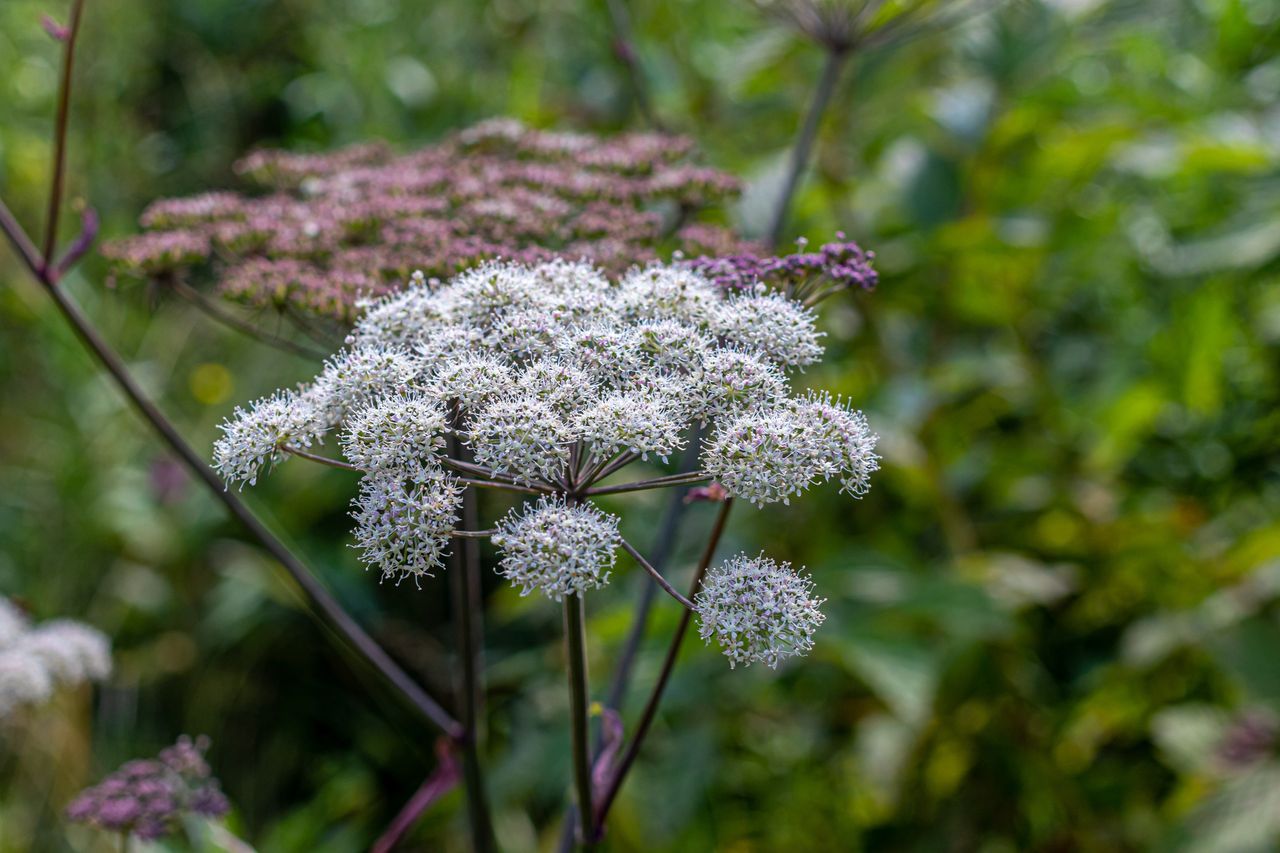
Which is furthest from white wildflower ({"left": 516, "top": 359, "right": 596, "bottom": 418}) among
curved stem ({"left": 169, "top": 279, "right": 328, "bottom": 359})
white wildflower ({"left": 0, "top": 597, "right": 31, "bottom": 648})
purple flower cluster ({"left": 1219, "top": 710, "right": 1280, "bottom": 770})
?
purple flower cluster ({"left": 1219, "top": 710, "right": 1280, "bottom": 770})

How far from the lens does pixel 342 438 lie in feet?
5.74

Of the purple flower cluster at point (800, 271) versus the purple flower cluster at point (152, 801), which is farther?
the purple flower cluster at point (152, 801)

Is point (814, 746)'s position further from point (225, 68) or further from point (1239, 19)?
point (225, 68)

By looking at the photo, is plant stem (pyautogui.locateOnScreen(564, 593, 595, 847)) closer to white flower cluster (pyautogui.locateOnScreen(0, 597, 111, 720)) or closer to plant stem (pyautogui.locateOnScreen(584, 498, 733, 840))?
plant stem (pyautogui.locateOnScreen(584, 498, 733, 840))

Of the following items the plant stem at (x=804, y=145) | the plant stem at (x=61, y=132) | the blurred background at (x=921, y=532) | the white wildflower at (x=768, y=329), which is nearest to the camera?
the white wildflower at (x=768, y=329)

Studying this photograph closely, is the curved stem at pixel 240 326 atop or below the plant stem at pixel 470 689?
atop

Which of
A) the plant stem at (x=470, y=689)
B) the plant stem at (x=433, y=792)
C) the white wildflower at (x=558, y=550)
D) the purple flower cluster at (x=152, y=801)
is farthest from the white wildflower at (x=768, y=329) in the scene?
the purple flower cluster at (x=152, y=801)

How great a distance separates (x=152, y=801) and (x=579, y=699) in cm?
122

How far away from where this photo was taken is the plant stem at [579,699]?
1742 mm

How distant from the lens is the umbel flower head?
5.26ft

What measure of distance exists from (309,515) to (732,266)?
444 centimetres

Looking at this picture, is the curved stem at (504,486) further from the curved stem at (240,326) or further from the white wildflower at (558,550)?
the curved stem at (240,326)

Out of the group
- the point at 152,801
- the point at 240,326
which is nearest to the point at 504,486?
the point at 240,326

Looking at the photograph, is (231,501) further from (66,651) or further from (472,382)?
(66,651)
